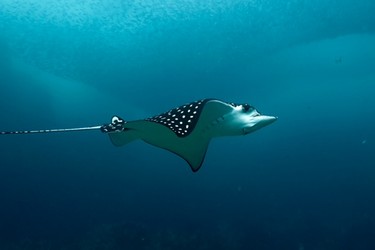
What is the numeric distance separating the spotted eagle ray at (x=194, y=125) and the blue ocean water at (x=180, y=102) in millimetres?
11919

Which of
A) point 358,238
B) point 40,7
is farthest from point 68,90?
point 358,238

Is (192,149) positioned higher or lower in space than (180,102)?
lower

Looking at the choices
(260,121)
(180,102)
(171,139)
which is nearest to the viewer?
(260,121)

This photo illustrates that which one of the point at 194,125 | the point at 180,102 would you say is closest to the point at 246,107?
the point at 194,125

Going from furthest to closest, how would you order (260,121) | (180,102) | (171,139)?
(180,102), (171,139), (260,121)

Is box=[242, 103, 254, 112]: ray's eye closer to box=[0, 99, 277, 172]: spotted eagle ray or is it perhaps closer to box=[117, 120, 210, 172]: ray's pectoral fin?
box=[0, 99, 277, 172]: spotted eagle ray

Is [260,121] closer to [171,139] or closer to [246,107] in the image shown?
[246,107]

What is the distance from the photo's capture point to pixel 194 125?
14.6ft

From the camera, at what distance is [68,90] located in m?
25.3

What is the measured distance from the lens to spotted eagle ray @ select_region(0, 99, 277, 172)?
4418 mm

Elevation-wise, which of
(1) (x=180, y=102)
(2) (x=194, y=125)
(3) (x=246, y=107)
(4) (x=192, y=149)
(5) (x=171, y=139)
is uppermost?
(1) (x=180, y=102)

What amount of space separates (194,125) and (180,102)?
936 inches

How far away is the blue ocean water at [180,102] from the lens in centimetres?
1697

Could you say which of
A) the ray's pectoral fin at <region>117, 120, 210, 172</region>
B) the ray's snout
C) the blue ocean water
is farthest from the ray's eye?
the blue ocean water
